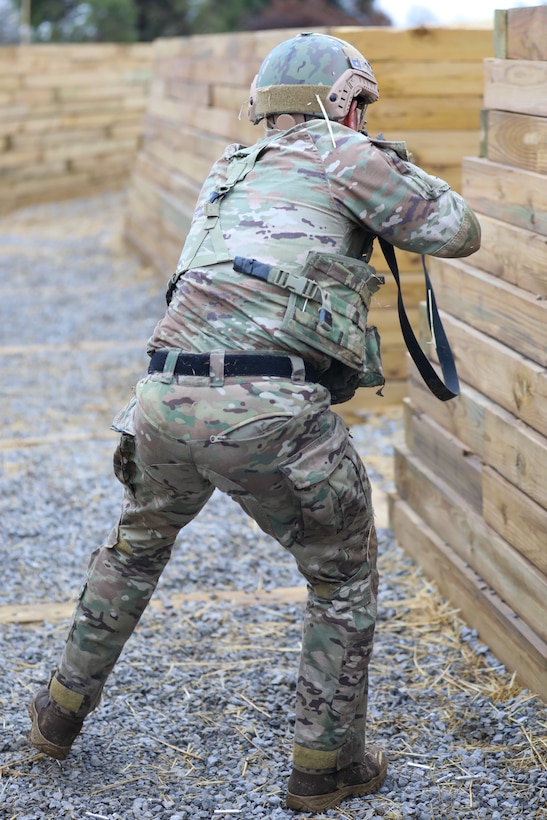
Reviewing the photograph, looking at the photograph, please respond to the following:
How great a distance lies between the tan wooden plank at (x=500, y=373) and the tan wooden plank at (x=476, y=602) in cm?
68

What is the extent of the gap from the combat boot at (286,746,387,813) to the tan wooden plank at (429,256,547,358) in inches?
54.0

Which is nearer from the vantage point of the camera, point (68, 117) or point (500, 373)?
point (500, 373)

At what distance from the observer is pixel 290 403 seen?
268cm

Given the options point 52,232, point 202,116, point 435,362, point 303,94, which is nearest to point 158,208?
point 202,116

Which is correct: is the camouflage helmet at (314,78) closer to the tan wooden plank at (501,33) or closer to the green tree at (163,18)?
the tan wooden plank at (501,33)

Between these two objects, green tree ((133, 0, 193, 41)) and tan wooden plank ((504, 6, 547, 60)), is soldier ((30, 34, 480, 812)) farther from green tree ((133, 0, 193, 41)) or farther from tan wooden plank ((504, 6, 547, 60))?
green tree ((133, 0, 193, 41))

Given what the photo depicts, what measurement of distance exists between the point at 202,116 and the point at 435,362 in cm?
564

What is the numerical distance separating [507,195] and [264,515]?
62.0 inches

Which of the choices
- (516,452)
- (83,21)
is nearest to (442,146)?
(516,452)

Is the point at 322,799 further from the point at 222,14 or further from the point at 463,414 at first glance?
the point at 222,14

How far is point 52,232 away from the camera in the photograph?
15.0 m

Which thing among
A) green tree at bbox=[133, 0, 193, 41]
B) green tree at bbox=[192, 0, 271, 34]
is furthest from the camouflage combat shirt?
green tree at bbox=[133, 0, 193, 41]

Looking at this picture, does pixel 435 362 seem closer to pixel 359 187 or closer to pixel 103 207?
pixel 359 187

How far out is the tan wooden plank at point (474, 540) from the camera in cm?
351
